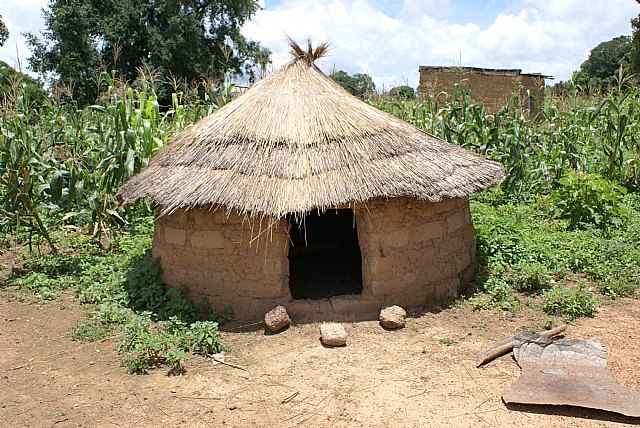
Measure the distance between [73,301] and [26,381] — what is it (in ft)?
5.84

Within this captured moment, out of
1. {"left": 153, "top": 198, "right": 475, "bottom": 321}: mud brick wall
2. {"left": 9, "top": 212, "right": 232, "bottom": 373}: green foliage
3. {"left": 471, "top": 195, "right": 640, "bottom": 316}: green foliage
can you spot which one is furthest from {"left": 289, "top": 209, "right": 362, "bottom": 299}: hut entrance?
{"left": 471, "top": 195, "right": 640, "bottom": 316}: green foliage

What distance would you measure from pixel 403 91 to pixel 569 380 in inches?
324

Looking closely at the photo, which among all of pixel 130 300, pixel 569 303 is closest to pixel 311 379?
pixel 130 300

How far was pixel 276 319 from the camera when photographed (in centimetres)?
563

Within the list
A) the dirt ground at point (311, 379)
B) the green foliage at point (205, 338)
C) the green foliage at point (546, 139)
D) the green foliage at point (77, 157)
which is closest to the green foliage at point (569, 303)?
the dirt ground at point (311, 379)

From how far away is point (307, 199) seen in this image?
555 cm

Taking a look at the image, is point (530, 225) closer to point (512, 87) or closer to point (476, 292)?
point (476, 292)

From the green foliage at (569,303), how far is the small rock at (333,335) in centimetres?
222

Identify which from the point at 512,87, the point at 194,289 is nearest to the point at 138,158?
the point at 194,289

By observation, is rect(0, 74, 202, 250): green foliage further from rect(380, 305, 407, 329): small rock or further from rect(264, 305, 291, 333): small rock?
rect(380, 305, 407, 329): small rock

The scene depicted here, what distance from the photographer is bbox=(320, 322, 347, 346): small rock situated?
535 cm

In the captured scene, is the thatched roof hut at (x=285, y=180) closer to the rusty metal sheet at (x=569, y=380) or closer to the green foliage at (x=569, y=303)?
the green foliage at (x=569, y=303)

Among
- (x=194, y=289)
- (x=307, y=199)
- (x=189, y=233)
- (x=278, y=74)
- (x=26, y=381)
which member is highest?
(x=278, y=74)

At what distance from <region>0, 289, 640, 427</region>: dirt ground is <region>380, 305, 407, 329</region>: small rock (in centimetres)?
11
